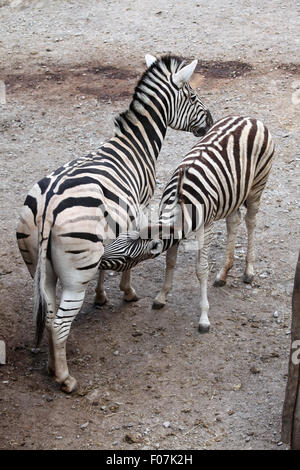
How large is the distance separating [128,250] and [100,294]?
1092 millimetres

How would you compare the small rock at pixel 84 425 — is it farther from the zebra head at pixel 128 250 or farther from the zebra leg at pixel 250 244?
the zebra leg at pixel 250 244

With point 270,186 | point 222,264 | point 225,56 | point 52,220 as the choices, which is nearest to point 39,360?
point 52,220

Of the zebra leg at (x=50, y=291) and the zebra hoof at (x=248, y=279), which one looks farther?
the zebra hoof at (x=248, y=279)

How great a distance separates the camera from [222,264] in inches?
287

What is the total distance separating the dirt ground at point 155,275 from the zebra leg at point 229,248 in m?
0.10

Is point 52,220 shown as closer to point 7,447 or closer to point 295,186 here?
point 7,447

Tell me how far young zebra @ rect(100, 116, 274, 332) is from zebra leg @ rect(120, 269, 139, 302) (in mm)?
260

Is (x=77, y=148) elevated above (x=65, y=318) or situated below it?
below

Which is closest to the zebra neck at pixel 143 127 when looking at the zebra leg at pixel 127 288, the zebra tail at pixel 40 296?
the zebra leg at pixel 127 288

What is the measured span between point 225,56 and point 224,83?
39.8 inches

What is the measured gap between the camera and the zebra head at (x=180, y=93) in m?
6.54

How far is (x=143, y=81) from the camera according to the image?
642cm

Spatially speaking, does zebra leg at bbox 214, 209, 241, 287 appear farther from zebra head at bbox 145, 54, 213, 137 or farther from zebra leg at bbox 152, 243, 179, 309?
zebra head at bbox 145, 54, 213, 137

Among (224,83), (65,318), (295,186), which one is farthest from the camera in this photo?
(224,83)
